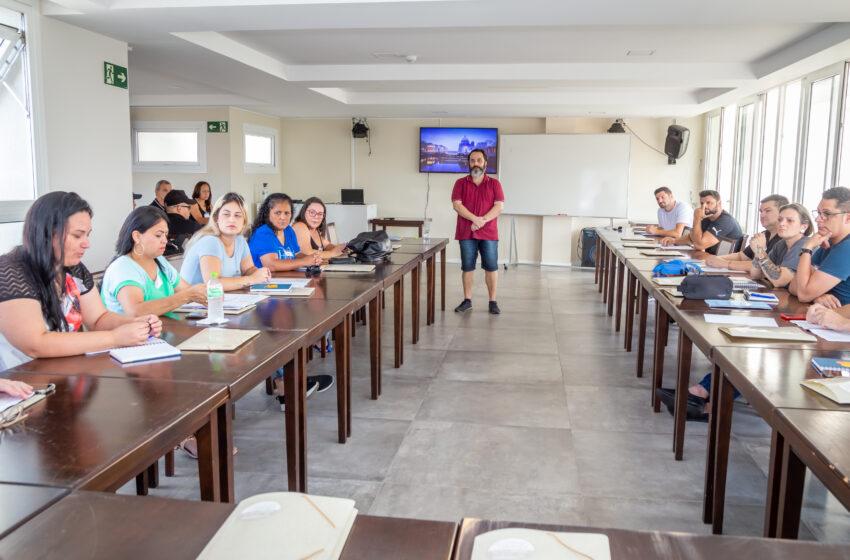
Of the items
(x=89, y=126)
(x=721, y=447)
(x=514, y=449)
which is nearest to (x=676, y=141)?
(x=514, y=449)

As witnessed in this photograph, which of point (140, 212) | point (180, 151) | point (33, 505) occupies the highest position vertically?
point (180, 151)

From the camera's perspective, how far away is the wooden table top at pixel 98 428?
1247mm

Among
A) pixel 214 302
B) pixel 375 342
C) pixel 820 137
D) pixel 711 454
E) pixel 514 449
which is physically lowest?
pixel 514 449

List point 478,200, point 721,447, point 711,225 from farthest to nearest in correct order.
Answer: point 478,200, point 711,225, point 721,447

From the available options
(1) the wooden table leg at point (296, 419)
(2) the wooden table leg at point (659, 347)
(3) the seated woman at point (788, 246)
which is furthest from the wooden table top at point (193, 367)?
(3) the seated woman at point (788, 246)

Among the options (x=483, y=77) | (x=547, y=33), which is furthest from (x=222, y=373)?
(x=483, y=77)

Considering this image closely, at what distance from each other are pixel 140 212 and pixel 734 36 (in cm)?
463

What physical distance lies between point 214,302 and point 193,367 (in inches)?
23.5

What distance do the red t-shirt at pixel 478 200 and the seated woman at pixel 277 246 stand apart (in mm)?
2179

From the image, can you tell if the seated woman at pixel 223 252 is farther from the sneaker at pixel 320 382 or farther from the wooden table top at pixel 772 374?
the wooden table top at pixel 772 374

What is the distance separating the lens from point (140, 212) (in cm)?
274

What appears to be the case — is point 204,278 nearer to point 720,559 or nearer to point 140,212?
point 140,212

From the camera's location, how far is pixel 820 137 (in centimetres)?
607

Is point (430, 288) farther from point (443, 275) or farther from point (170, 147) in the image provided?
point (170, 147)
